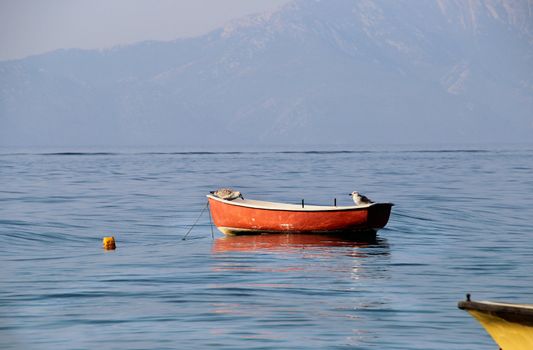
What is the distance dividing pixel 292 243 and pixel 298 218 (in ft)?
6.56

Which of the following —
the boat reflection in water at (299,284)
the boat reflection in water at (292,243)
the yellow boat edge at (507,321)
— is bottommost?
the boat reflection in water at (292,243)

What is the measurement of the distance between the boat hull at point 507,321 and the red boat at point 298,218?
27.9m

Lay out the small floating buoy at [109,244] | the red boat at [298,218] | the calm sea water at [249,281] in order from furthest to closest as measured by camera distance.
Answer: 1. the red boat at [298,218]
2. the small floating buoy at [109,244]
3. the calm sea water at [249,281]

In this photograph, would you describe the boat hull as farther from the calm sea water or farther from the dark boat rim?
the calm sea water

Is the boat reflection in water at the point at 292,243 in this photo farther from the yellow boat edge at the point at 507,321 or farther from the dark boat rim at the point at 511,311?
the dark boat rim at the point at 511,311

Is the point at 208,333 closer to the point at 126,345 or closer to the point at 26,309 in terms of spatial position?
the point at 126,345

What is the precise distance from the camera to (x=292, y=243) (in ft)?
146

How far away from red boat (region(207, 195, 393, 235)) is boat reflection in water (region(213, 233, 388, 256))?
0.32 metres

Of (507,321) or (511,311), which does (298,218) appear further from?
(511,311)

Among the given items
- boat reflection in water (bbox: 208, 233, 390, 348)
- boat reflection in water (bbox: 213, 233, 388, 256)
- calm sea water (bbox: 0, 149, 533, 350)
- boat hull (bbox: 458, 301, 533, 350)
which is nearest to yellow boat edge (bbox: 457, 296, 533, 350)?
boat hull (bbox: 458, 301, 533, 350)

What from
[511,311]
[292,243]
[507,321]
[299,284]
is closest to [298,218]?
[292,243]

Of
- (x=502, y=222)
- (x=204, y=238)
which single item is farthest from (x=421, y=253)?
(x=502, y=222)

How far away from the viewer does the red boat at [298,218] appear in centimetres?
4581

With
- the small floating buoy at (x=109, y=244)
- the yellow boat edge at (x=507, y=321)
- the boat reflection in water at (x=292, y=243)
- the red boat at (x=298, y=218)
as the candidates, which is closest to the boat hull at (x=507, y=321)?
the yellow boat edge at (x=507, y=321)
